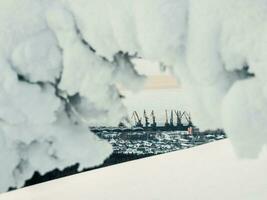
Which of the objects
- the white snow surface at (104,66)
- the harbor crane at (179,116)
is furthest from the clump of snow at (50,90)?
the harbor crane at (179,116)

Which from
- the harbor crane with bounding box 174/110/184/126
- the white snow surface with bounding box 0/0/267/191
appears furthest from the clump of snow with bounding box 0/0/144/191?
the harbor crane with bounding box 174/110/184/126

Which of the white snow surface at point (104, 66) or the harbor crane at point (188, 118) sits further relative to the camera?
the harbor crane at point (188, 118)

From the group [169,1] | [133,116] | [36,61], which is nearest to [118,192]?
[133,116]

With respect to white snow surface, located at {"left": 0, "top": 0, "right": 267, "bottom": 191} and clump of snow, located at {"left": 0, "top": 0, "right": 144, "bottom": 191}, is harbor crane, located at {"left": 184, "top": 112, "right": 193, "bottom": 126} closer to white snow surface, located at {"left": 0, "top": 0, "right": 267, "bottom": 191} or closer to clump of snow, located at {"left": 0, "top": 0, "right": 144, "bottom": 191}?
white snow surface, located at {"left": 0, "top": 0, "right": 267, "bottom": 191}

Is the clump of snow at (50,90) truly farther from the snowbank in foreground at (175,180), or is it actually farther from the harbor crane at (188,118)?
the harbor crane at (188,118)

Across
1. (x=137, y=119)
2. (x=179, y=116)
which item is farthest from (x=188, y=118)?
(x=137, y=119)

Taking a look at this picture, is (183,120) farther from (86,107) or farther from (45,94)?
(45,94)
